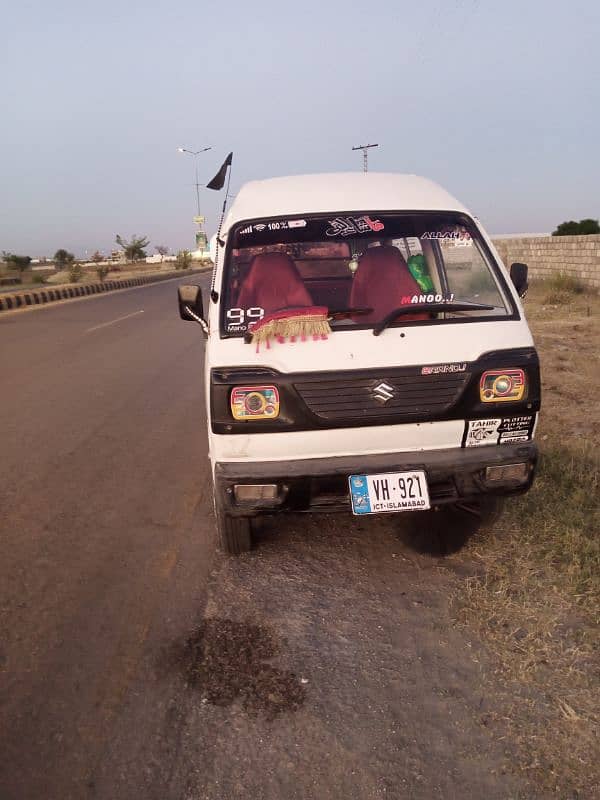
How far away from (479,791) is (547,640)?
0.93 meters

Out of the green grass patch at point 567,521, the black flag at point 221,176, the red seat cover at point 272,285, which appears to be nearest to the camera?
the green grass patch at point 567,521

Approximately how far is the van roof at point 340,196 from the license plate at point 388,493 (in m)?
1.60

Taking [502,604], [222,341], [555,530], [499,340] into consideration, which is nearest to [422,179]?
[499,340]

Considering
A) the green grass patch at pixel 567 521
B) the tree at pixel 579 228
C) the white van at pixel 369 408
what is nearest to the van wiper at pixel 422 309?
the white van at pixel 369 408

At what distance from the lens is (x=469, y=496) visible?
3.25 metres

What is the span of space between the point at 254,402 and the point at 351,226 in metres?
1.32

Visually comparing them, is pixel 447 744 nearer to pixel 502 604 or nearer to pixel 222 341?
pixel 502 604

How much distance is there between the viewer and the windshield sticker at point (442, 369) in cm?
316

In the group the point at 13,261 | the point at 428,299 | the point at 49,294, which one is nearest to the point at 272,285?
the point at 428,299

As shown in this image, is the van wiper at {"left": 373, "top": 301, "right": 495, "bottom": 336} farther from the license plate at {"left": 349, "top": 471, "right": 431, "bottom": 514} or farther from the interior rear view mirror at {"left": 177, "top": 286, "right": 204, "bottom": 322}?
the interior rear view mirror at {"left": 177, "top": 286, "right": 204, "bottom": 322}

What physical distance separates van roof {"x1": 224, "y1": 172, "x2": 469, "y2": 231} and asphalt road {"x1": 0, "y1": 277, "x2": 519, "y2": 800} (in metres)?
1.87

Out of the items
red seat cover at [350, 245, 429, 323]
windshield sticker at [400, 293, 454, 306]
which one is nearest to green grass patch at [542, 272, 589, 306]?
red seat cover at [350, 245, 429, 323]

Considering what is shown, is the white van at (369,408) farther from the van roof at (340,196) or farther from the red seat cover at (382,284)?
the van roof at (340,196)

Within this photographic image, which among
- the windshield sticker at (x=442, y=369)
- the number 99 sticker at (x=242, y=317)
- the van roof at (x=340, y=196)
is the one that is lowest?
the windshield sticker at (x=442, y=369)
